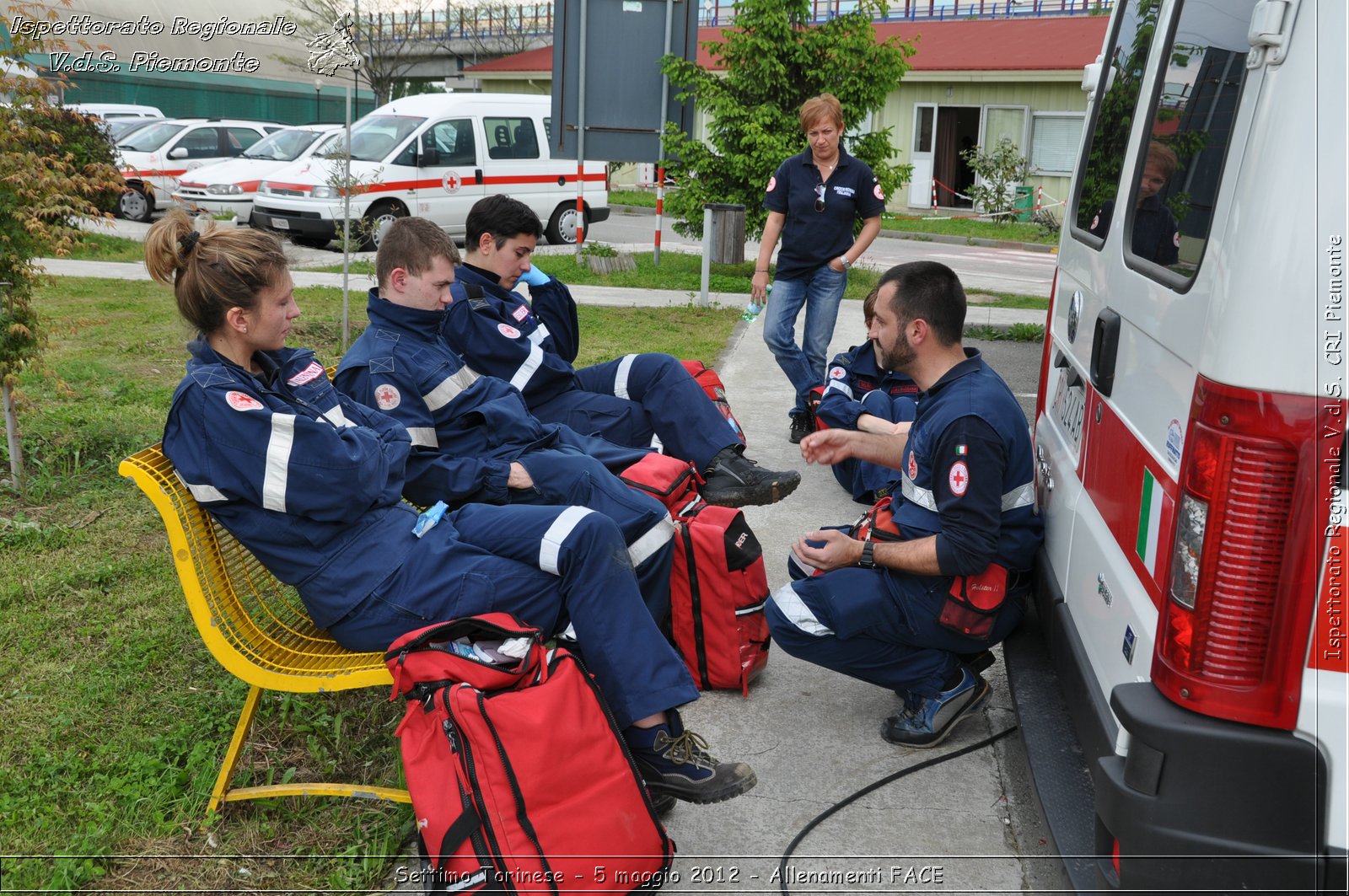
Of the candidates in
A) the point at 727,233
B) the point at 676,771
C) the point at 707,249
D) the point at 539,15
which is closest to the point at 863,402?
the point at 676,771

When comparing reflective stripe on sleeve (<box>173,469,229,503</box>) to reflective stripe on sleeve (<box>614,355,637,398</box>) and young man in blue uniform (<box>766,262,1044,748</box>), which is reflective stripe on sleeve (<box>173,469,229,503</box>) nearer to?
young man in blue uniform (<box>766,262,1044,748</box>)

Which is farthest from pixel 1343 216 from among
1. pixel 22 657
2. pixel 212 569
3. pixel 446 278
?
pixel 22 657

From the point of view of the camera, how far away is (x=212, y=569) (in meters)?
2.70

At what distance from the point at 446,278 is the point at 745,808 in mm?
1952

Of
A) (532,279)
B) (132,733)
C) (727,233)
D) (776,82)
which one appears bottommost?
(132,733)

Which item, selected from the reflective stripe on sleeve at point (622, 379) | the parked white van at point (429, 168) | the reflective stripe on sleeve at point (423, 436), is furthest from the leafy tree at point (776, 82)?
the reflective stripe on sleeve at point (423, 436)

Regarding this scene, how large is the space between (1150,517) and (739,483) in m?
2.91

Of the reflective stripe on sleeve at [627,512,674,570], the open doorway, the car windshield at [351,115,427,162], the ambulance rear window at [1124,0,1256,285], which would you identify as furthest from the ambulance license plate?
the open doorway

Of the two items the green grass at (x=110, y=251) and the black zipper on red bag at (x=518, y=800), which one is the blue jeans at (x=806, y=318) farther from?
the green grass at (x=110, y=251)

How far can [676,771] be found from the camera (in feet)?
8.88

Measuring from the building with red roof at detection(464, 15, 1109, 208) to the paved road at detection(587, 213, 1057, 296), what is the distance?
5.26 m

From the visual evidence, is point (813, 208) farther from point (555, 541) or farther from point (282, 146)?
point (282, 146)

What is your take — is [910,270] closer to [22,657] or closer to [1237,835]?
[1237,835]

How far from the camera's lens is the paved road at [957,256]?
15359 mm
